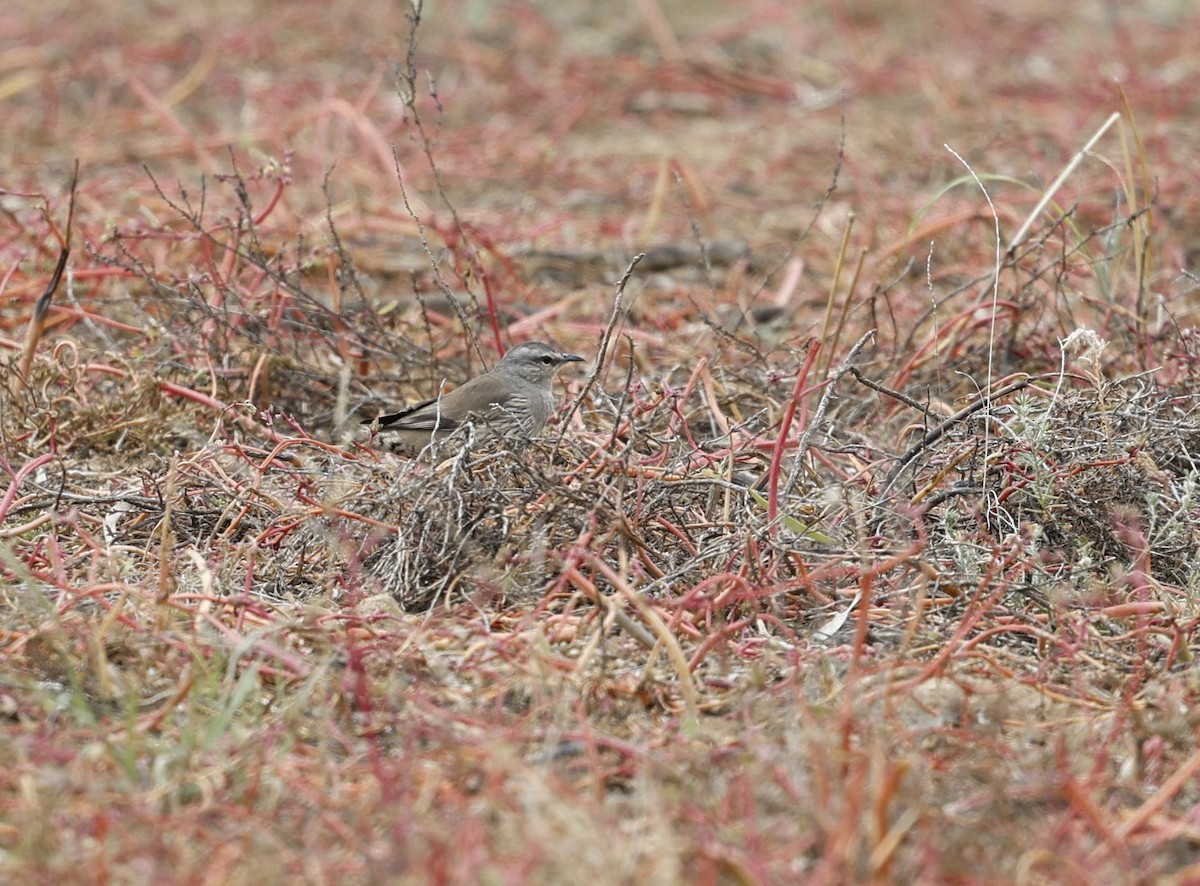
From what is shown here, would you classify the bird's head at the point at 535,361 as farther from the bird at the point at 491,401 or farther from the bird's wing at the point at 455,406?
the bird's wing at the point at 455,406

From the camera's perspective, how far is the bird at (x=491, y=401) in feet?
15.9

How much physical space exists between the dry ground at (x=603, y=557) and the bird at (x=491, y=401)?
0.15m

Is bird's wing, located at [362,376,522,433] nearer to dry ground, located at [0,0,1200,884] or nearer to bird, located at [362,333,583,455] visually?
bird, located at [362,333,583,455]

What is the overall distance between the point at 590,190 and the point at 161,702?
5106 mm

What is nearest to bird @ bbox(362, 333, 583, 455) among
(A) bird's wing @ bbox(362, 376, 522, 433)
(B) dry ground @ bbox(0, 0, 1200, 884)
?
(A) bird's wing @ bbox(362, 376, 522, 433)

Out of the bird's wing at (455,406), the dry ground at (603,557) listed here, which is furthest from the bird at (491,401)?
the dry ground at (603,557)

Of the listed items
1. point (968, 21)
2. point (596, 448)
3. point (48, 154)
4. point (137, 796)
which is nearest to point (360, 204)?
point (48, 154)

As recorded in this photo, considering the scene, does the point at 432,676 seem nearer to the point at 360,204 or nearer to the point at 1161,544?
the point at 1161,544

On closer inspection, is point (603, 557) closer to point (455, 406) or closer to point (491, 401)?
point (491, 401)

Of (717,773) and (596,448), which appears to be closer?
(717,773)

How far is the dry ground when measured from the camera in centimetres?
284

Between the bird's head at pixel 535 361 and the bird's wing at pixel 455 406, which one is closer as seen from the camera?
the bird's wing at pixel 455 406

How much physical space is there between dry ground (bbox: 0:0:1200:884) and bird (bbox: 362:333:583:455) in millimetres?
147

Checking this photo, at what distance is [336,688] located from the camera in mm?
3301
